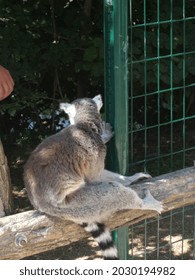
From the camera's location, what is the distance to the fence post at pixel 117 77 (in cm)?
323

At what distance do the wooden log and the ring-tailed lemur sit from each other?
60 millimetres

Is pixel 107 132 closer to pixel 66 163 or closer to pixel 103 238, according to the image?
pixel 66 163

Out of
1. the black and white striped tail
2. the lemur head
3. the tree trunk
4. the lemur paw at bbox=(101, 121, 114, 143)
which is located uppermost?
the lemur head

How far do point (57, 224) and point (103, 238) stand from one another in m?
0.27

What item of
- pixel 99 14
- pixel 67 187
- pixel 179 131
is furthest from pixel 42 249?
pixel 179 131

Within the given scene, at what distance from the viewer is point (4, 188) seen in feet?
11.1

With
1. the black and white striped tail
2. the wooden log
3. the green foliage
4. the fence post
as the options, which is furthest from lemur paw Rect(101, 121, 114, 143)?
the green foliage

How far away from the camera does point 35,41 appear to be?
19.0 feet

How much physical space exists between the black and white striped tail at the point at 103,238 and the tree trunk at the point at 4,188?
1.78 feet

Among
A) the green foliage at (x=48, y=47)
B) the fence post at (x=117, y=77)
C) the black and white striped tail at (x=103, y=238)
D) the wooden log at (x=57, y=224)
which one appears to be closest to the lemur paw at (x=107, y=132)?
the fence post at (x=117, y=77)

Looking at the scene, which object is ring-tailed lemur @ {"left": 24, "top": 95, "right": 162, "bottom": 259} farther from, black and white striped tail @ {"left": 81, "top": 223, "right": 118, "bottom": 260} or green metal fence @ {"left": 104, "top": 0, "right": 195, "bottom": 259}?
green metal fence @ {"left": 104, "top": 0, "right": 195, "bottom": 259}

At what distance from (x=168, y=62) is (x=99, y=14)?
1.52 meters

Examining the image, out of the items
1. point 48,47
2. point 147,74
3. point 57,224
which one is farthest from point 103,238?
point 48,47

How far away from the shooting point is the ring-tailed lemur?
3.12 meters
